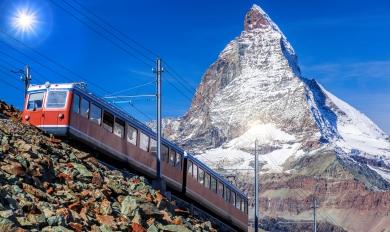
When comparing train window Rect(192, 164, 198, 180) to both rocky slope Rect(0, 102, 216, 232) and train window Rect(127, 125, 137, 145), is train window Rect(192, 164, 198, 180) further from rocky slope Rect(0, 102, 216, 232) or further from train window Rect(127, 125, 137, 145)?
rocky slope Rect(0, 102, 216, 232)

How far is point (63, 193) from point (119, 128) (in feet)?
42.8

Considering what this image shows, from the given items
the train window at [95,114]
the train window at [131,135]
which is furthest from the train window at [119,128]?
the train window at [95,114]

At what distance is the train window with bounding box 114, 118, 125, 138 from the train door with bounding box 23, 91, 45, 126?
3819 millimetres

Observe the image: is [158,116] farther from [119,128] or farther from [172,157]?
[119,128]

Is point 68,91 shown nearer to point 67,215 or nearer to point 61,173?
point 61,173

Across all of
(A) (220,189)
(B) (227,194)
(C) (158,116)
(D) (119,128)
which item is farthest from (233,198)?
(D) (119,128)

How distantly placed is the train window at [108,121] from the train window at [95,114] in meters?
0.39

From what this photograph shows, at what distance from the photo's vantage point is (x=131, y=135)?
32656 millimetres

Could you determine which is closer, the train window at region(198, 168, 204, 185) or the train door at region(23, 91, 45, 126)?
the train door at region(23, 91, 45, 126)

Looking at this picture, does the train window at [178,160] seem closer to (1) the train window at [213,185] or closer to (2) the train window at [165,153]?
(2) the train window at [165,153]

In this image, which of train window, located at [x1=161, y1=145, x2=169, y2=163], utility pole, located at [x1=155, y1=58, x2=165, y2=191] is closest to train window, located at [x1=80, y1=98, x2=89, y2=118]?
utility pole, located at [x1=155, y1=58, x2=165, y2=191]

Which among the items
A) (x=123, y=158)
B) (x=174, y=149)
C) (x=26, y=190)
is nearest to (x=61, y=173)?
(x=26, y=190)

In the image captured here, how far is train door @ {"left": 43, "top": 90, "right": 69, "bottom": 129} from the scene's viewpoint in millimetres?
27359

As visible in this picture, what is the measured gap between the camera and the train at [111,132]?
91.2 feet
